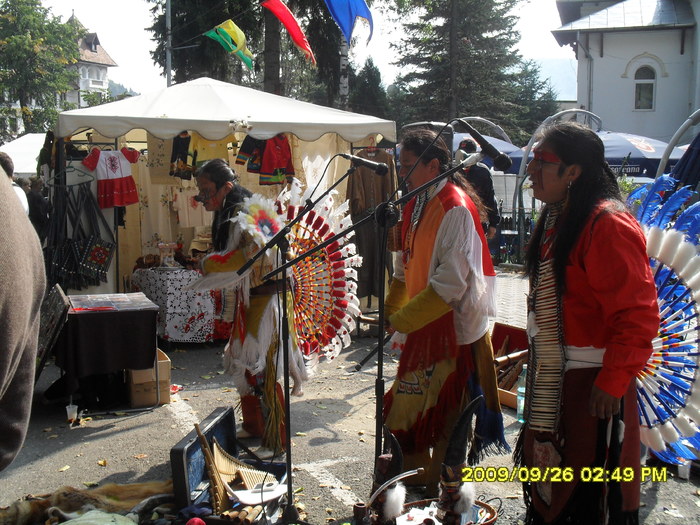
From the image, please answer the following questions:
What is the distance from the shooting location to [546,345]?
2.71m

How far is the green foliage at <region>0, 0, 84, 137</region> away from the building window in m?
28.8

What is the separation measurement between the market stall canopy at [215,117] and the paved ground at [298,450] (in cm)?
266

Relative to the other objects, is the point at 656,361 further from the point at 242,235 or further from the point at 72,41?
the point at 72,41

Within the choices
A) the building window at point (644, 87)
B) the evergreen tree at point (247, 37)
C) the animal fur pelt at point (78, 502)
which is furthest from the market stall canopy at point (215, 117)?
the building window at point (644, 87)

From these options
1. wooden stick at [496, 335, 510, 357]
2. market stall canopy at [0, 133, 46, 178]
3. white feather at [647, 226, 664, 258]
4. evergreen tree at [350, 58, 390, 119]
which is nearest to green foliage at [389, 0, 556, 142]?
evergreen tree at [350, 58, 390, 119]

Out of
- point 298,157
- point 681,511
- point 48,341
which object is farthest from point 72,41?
point 681,511

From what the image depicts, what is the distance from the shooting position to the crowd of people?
2400 millimetres

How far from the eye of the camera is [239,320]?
4.53 m

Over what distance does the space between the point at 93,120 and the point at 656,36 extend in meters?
25.6

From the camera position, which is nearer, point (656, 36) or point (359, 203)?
point (359, 203)

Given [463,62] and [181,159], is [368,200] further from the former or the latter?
[463,62]

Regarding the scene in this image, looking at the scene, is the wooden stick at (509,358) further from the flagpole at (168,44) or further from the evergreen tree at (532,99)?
the evergreen tree at (532,99)

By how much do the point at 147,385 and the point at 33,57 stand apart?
1527 inches

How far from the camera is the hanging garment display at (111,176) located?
8.09 meters
